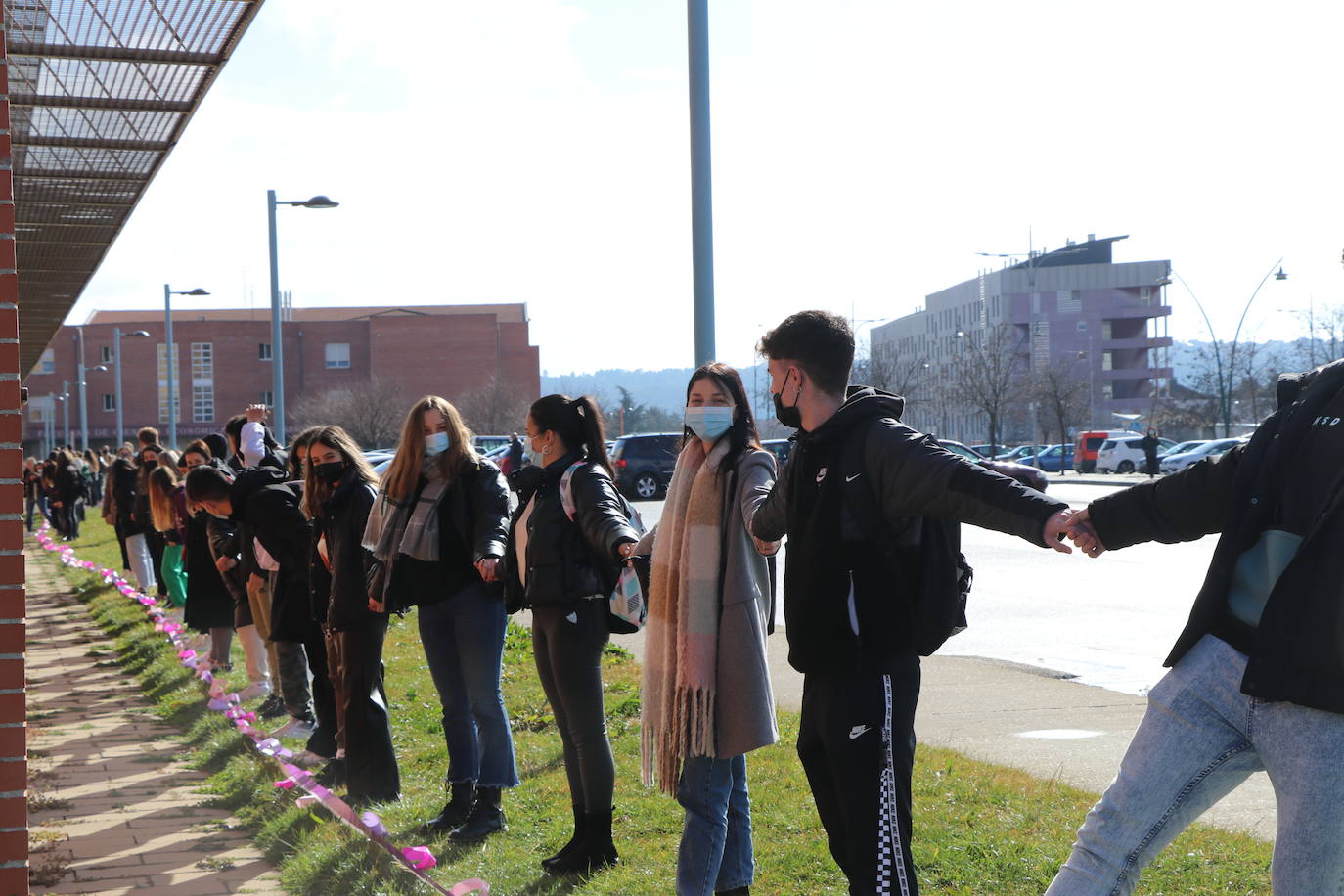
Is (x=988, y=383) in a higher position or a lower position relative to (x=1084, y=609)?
higher

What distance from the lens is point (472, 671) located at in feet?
20.0

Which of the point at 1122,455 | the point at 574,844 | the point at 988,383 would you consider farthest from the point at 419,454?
the point at 988,383

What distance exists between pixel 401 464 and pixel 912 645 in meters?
3.19

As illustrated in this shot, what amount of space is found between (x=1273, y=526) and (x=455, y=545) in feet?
12.9

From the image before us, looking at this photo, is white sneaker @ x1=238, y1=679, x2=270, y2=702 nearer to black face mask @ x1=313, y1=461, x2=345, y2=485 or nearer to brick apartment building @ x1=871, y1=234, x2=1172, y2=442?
black face mask @ x1=313, y1=461, x2=345, y2=485

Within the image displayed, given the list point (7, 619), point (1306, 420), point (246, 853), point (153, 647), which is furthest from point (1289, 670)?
point (153, 647)

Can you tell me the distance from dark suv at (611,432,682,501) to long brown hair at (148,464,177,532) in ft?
84.0

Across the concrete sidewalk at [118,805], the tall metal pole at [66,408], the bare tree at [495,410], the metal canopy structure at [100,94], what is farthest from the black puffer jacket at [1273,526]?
the bare tree at [495,410]

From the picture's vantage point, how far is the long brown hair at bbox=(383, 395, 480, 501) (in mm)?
6145

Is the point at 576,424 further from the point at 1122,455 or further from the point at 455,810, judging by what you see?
the point at 1122,455

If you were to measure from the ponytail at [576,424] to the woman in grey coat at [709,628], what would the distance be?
0.94 m

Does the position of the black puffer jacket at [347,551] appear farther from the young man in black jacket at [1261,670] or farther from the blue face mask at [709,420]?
the young man in black jacket at [1261,670]

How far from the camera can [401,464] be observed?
6.14 m

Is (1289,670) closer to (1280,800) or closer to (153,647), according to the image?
(1280,800)
